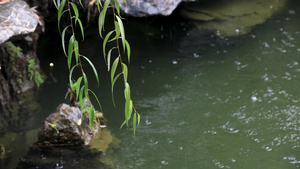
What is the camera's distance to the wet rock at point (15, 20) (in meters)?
4.04

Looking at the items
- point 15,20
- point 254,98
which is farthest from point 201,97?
point 15,20

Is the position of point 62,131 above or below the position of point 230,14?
below

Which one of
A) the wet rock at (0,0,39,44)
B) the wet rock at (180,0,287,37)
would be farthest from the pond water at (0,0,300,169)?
the wet rock at (0,0,39,44)

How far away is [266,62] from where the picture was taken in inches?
228

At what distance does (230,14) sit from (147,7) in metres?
1.97

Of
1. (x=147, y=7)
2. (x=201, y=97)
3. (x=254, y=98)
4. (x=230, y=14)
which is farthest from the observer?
(x=230, y=14)

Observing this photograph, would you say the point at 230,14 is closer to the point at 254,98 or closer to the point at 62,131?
the point at 254,98

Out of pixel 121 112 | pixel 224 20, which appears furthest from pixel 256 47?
pixel 121 112

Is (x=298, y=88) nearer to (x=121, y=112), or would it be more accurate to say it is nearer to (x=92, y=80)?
(x=121, y=112)

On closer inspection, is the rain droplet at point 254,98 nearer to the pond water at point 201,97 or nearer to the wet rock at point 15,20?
the pond water at point 201,97

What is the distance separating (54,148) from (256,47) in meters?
3.64

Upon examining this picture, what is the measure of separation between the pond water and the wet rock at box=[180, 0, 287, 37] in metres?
0.23

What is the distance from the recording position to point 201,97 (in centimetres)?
514

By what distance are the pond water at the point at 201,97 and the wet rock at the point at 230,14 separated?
0.76ft
